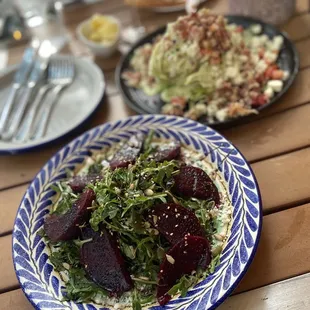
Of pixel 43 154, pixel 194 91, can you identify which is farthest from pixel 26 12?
pixel 194 91

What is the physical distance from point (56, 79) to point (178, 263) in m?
0.89

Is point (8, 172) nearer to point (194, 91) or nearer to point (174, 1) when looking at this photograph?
point (194, 91)

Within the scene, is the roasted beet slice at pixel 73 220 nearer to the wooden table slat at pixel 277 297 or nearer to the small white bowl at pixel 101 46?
the wooden table slat at pixel 277 297

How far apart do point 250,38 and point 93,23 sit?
1.84 ft

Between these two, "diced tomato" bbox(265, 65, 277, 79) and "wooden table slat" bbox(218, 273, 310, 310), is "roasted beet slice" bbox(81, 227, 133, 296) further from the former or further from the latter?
"diced tomato" bbox(265, 65, 277, 79)

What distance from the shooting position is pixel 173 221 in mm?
850

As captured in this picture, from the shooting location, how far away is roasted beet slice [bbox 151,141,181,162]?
1.02 meters

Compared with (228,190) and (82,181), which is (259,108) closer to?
(228,190)

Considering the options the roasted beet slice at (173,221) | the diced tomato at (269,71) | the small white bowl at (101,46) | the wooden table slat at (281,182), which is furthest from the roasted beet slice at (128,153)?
the small white bowl at (101,46)

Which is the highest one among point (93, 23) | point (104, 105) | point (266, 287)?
point (93, 23)

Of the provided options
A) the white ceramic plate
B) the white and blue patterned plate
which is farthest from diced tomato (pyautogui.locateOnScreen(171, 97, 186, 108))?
the white ceramic plate

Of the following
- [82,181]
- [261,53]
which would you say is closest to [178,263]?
[82,181]

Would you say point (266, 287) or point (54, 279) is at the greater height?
point (54, 279)

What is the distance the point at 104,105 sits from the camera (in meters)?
1.41
